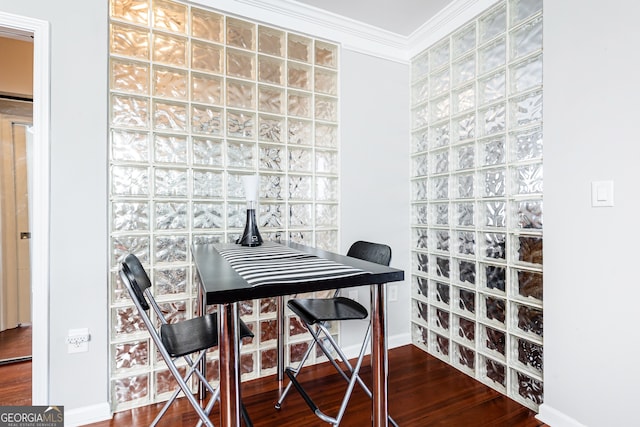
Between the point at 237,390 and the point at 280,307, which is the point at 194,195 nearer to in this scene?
the point at 280,307

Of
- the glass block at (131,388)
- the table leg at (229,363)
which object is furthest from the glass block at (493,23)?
the glass block at (131,388)

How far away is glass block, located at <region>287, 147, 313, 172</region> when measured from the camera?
2.24 metres

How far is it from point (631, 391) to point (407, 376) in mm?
1128

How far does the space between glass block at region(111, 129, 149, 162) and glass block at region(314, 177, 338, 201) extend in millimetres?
1132

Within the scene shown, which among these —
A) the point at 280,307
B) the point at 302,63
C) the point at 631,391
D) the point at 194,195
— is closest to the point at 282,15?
the point at 302,63

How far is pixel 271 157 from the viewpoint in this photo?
2.17 m

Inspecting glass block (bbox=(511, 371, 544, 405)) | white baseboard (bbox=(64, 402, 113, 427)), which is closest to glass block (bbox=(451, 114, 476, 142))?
glass block (bbox=(511, 371, 544, 405))

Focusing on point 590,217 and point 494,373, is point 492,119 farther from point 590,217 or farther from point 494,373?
point 494,373

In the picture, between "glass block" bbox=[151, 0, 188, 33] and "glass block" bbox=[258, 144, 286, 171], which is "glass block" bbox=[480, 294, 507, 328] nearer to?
"glass block" bbox=[258, 144, 286, 171]

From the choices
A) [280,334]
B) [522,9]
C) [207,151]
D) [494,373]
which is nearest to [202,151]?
[207,151]

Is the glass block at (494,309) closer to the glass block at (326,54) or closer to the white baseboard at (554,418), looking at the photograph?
the white baseboard at (554,418)

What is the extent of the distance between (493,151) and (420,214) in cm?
76

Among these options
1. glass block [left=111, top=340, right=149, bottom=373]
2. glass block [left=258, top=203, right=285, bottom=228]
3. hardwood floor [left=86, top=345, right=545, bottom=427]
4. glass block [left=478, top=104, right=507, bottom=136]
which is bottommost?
hardwood floor [left=86, top=345, right=545, bottom=427]

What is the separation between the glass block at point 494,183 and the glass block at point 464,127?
290mm
